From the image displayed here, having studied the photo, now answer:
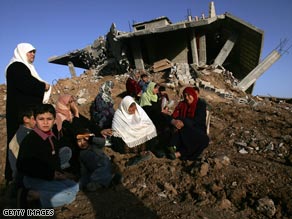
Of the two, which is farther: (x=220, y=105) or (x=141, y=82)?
(x=141, y=82)

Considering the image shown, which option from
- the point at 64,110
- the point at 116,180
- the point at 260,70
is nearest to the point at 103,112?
the point at 64,110

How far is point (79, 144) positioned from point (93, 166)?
0.38 m

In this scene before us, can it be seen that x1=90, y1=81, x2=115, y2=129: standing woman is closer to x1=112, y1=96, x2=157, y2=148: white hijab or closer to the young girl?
x1=112, y1=96, x2=157, y2=148: white hijab

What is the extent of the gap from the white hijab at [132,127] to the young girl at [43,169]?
1756 millimetres

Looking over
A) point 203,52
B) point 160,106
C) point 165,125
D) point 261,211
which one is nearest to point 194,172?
point 261,211

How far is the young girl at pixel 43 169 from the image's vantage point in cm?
233

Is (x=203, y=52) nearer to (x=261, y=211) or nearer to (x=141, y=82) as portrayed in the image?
(x=141, y=82)

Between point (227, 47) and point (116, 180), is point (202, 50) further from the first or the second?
point (116, 180)

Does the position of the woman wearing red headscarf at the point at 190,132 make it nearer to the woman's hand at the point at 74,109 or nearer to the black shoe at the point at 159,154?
the black shoe at the point at 159,154

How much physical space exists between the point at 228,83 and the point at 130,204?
8.12 m

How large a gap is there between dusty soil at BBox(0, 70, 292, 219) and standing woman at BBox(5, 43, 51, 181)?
978 mm

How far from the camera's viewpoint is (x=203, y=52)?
11.4 m

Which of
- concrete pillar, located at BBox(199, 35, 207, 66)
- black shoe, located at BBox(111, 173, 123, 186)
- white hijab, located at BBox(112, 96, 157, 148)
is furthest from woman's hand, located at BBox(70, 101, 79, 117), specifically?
concrete pillar, located at BBox(199, 35, 207, 66)

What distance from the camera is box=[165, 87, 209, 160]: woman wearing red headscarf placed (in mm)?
3824
